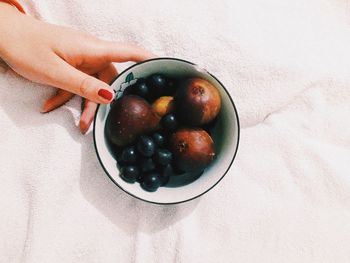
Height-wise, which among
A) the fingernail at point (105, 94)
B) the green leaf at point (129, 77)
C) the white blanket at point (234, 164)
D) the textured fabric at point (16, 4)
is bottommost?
the white blanket at point (234, 164)

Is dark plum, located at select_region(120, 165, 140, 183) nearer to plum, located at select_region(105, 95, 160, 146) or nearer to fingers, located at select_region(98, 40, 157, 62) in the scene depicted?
plum, located at select_region(105, 95, 160, 146)

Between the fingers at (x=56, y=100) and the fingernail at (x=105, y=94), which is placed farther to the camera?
the fingers at (x=56, y=100)

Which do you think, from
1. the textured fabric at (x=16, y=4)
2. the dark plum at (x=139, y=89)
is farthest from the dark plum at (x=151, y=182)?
the textured fabric at (x=16, y=4)

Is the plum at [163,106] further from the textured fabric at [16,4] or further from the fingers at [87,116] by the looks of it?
the textured fabric at [16,4]

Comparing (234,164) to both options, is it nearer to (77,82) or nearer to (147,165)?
(147,165)

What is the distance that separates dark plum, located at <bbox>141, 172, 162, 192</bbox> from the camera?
63cm

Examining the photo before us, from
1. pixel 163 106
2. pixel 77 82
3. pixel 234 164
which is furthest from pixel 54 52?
pixel 234 164

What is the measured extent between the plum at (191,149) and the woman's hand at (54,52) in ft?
0.50

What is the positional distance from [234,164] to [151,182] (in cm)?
19

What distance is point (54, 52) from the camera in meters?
0.67

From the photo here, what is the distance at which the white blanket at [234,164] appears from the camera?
2.34ft

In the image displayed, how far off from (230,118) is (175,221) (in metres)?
0.21

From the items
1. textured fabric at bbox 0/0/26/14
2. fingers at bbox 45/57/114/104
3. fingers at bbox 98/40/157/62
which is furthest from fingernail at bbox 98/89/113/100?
textured fabric at bbox 0/0/26/14

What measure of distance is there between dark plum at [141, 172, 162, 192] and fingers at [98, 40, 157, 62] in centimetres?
19
